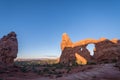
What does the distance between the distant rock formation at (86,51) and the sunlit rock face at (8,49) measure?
2163 centimetres

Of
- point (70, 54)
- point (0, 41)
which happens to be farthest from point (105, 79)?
point (70, 54)

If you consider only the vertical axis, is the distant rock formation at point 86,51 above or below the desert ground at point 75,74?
above

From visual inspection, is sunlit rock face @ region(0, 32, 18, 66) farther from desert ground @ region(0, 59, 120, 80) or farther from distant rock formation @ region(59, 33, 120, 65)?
distant rock formation @ region(59, 33, 120, 65)

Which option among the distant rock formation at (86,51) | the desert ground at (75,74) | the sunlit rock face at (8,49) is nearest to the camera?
the desert ground at (75,74)

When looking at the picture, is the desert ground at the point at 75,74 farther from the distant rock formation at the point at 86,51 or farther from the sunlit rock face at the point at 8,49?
the distant rock formation at the point at 86,51

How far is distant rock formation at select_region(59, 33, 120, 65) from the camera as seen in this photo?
161ft

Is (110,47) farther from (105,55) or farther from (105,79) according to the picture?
(105,79)

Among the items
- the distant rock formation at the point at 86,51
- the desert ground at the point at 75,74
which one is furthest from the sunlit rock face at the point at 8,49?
the distant rock formation at the point at 86,51

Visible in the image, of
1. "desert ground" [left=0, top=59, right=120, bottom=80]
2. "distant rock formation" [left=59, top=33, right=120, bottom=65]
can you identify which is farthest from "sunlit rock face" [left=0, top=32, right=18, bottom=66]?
"distant rock formation" [left=59, top=33, right=120, bottom=65]

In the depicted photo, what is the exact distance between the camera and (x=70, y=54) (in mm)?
61594

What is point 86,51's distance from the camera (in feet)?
195

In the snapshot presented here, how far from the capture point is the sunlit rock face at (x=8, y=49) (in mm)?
35969

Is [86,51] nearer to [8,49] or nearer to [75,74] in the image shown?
[8,49]

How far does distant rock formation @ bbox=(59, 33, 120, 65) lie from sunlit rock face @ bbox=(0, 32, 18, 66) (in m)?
21.6
